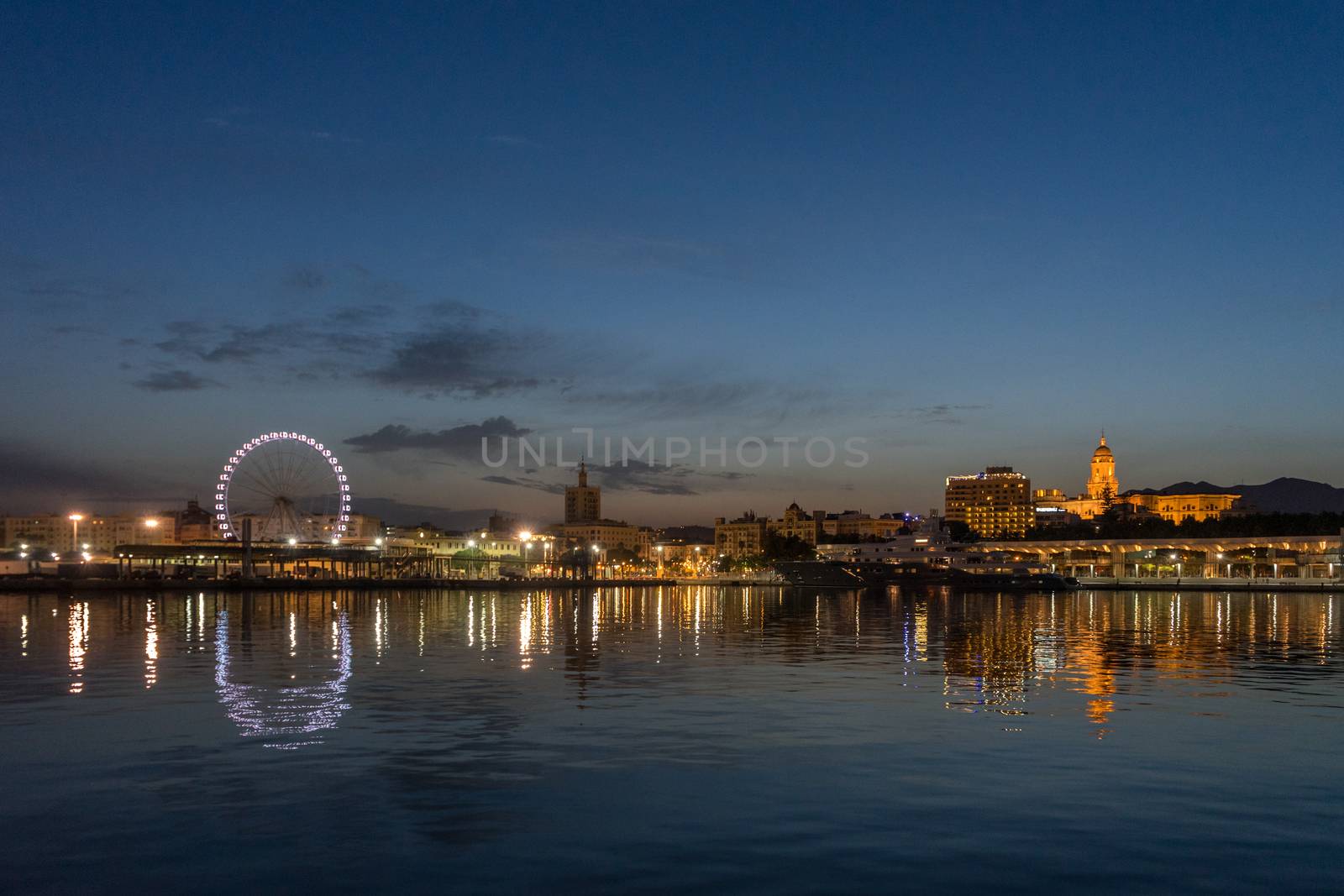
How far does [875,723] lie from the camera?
25531mm

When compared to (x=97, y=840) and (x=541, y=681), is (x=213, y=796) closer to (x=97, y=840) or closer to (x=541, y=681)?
(x=97, y=840)

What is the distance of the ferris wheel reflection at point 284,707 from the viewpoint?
2347cm

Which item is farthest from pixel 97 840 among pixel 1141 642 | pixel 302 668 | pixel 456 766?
pixel 1141 642

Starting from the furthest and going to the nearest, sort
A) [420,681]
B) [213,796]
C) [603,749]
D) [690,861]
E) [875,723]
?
1. [420,681]
2. [875,723]
3. [603,749]
4. [213,796]
5. [690,861]

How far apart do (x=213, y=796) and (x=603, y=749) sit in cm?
Answer: 731

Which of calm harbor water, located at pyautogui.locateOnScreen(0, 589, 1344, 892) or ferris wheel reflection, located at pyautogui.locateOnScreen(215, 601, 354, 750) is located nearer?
calm harbor water, located at pyautogui.locateOnScreen(0, 589, 1344, 892)

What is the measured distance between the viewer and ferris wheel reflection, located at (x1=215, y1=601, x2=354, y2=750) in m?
23.5

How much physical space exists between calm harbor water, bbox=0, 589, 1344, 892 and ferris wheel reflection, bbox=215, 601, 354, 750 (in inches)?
6.5

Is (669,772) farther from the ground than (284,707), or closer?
farther from the ground

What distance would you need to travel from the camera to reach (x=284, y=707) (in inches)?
1092

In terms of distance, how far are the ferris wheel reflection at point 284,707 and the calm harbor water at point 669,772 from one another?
0.17 meters

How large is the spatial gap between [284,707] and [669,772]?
12286mm

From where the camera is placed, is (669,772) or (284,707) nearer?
(669,772)

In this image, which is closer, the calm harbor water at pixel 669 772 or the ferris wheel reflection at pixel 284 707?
the calm harbor water at pixel 669 772
